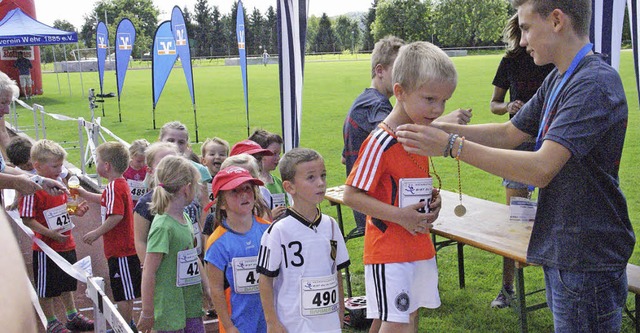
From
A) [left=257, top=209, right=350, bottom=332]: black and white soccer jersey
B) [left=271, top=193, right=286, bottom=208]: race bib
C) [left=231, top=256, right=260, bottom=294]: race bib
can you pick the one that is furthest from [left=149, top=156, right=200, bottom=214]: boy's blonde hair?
[left=271, top=193, right=286, bottom=208]: race bib

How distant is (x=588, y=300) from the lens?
2.35 metres

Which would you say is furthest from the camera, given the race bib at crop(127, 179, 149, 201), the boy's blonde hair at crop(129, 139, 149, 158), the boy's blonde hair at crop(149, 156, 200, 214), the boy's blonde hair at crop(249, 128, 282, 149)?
the boy's blonde hair at crop(129, 139, 149, 158)

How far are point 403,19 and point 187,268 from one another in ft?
290

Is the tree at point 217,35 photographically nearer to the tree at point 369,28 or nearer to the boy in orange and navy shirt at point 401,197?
the tree at point 369,28

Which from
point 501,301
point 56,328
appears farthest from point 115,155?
point 501,301

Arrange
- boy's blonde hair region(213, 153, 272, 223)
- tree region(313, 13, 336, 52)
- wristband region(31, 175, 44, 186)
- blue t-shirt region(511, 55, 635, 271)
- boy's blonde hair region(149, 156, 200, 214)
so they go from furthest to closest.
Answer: tree region(313, 13, 336, 52) → wristband region(31, 175, 44, 186) → boy's blonde hair region(149, 156, 200, 214) → boy's blonde hair region(213, 153, 272, 223) → blue t-shirt region(511, 55, 635, 271)

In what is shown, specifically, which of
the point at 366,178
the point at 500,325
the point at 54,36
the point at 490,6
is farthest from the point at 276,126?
the point at 490,6

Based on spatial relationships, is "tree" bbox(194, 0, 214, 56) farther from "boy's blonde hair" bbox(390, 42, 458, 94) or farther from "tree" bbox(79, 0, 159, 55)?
"boy's blonde hair" bbox(390, 42, 458, 94)

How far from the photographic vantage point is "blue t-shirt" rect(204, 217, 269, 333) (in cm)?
323

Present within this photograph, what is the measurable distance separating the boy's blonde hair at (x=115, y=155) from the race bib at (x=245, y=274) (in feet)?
Answer: 5.98

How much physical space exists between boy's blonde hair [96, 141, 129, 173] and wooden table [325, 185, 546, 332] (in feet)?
5.34

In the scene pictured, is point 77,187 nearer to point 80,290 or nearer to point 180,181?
point 80,290

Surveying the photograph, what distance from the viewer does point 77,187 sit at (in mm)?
5098

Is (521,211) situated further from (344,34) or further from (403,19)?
(344,34)
